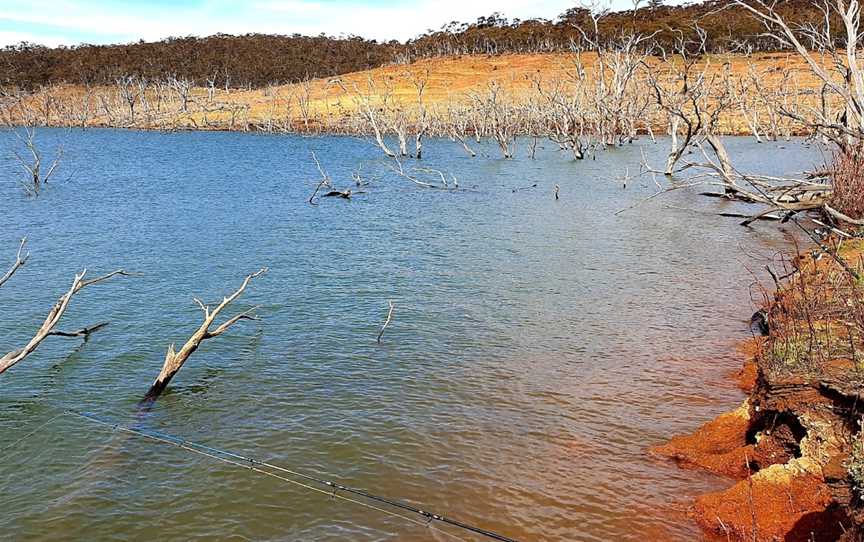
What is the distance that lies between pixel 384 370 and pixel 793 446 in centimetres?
620

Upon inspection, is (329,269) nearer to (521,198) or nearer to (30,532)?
(30,532)

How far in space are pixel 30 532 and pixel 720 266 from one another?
53.0ft

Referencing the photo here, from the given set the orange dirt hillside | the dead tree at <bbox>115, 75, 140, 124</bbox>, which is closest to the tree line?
the dead tree at <bbox>115, 75, 140, 124</bbox>

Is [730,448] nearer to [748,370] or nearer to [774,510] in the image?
[774,510]

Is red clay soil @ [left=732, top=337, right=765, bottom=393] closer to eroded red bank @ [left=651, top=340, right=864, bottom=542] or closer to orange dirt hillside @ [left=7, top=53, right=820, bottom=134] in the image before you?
eroded red bank @ [left=651, top=340, right=864, bottom=542]

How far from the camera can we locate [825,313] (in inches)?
365

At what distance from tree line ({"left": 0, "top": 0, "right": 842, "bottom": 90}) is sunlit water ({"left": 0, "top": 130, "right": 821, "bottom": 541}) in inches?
4486

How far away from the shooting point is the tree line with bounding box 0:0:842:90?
14300 cm

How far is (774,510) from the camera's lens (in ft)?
21.4

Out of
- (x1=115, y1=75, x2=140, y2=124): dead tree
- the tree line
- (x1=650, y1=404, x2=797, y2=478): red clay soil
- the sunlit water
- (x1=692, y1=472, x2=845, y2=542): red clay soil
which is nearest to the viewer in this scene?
(x1=692, y1=472, x2=845, y2=542): red clay soil

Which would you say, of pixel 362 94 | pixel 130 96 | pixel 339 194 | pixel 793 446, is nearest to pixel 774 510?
pixel 793 446

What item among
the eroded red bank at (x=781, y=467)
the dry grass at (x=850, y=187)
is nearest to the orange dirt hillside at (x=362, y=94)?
the dry grass at (x=850, y=187)

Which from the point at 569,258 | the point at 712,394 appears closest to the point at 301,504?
the point at 712,394

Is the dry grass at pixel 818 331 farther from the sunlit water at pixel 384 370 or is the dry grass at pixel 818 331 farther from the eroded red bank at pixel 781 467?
the sunlit water at pixel 384 370
